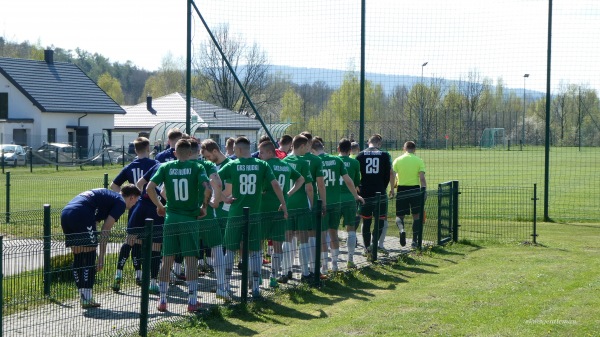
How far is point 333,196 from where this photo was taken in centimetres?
1230

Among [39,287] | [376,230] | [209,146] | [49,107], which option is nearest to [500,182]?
[376,230]

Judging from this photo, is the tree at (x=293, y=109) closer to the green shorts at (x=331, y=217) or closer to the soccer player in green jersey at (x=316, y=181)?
the green shorts at (x=331, y=217)

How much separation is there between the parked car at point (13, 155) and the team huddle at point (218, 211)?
34.4 m

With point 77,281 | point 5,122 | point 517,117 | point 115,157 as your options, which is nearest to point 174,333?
point 77,281

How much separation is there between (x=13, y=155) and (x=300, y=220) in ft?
120

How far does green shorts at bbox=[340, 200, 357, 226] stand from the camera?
1224 cm

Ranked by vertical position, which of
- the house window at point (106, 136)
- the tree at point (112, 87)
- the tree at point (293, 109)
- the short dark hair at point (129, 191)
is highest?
the tree at point (112, 87)

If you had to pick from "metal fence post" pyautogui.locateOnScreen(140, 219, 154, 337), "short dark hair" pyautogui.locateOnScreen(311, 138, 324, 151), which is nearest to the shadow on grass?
"metal fence post" pyautogui.locateOnScreen(140, 219, 154, 337)

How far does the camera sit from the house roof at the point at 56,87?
180ft

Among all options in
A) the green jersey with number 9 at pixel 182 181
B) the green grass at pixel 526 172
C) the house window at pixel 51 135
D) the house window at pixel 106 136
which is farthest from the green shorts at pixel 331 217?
the house window at pixel 51 135

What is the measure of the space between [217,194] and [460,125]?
63.9 ft

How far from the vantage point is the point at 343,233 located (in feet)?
54.3

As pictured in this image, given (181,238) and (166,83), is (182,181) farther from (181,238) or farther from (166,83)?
A: (166,83)

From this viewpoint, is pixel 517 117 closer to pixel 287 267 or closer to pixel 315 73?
pixel 315 73
